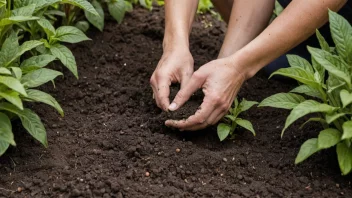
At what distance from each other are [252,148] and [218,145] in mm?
162

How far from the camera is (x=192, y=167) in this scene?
2.88 m

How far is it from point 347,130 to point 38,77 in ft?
4.39

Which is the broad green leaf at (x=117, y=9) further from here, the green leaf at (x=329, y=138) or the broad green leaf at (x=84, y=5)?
the green leaf at (x=329, y=138)

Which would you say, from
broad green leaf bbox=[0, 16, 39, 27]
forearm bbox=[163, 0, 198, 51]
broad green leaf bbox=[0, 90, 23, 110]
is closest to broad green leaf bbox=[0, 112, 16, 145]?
broad green leaf bbox=[0, 90, 23, 110]

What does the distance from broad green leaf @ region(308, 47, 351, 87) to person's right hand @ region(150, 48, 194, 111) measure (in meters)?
0.65

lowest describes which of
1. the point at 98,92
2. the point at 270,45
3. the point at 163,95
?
the point at 98,92

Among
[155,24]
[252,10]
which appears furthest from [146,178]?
[155,24]

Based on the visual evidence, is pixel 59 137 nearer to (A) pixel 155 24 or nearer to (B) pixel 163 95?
(B) pixel 163 95

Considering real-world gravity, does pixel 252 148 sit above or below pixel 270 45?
below

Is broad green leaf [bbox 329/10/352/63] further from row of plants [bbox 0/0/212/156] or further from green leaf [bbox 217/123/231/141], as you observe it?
row of plants [bbox 0/0/212/156]

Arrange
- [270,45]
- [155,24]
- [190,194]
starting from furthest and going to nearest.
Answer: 1. [155,24]
2. [270,45]
3. [190,194]

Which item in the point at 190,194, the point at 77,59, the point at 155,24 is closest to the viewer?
the point at 190,194

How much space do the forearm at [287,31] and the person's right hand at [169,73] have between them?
26 cm

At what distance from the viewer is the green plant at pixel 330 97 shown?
2.64m
